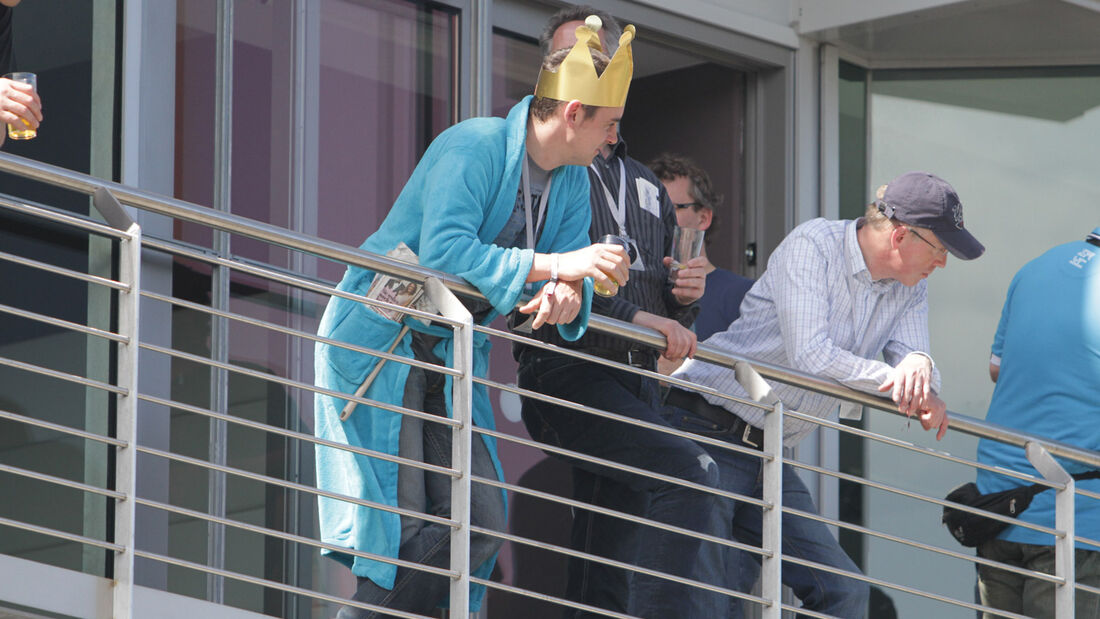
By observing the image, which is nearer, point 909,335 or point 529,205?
point 529,205

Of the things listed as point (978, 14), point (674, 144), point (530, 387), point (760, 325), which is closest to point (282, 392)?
point (530, 387)

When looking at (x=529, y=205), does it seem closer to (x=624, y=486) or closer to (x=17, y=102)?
(x=624, y=486)

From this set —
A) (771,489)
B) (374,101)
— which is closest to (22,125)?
(771,489)

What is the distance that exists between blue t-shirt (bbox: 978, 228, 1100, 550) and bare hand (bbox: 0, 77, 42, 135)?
287 cm

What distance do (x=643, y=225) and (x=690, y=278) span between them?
0.30 meters

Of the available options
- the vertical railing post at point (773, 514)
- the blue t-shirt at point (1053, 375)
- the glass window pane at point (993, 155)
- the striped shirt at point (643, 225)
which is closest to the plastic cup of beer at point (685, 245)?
the striped shirt at point (643, 225)

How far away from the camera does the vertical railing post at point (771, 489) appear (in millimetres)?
3912

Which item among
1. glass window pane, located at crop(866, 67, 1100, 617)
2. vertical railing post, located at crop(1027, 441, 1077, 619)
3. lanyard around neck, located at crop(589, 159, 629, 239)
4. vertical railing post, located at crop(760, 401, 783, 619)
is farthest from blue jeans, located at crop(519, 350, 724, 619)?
glass window pane, located at crop(866, 67, 1100, 617)

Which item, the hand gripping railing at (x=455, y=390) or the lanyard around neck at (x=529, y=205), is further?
the lanyard around neck at (x=529, y=205)

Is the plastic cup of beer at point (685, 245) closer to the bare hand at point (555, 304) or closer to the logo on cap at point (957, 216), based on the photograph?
the bare hand at point (555, 304)

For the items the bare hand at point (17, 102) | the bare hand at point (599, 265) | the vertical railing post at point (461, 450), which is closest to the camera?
the bare hand at point (17, 102)

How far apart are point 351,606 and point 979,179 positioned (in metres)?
4.34

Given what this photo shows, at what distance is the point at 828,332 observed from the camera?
4.46 meters

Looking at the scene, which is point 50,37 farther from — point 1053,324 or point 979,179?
point 979,179
